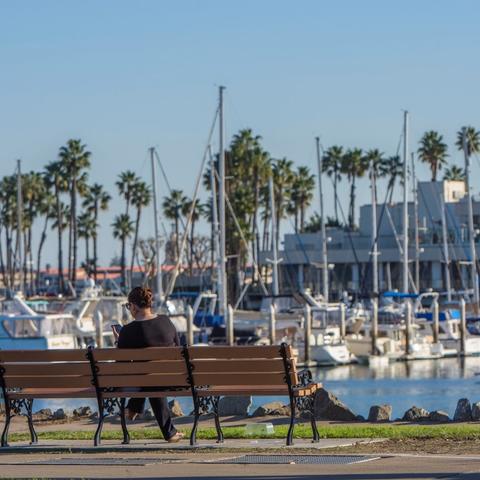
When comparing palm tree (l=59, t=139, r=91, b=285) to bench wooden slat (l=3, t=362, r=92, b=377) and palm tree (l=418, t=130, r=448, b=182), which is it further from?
bench wooden slat (l=3, t=362, r=92, b=377)

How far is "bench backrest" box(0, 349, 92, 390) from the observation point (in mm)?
14039

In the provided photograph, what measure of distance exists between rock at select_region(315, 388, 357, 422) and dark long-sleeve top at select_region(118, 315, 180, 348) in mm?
3246

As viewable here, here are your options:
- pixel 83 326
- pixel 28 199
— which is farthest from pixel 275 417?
pixel 28 199

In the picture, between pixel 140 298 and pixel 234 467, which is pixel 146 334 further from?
pixel 234 467

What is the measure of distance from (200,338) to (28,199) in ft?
176

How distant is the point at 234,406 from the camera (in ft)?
56.6

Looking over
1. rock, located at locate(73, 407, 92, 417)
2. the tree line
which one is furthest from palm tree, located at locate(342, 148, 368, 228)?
rock, located at locate(73, 407, 92, 417)

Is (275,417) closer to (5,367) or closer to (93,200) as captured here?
(5,367)

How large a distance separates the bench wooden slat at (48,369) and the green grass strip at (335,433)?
42.4 inches

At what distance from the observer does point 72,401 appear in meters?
44.2

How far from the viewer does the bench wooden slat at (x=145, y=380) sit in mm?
13637

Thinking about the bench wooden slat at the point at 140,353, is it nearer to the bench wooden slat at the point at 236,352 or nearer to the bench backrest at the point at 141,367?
the bench backrest at the point at 141,367

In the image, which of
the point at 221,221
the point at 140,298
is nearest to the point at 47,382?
the point at 140,298

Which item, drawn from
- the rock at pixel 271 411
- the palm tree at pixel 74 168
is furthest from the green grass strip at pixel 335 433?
the palm tree at pixel 74 168
